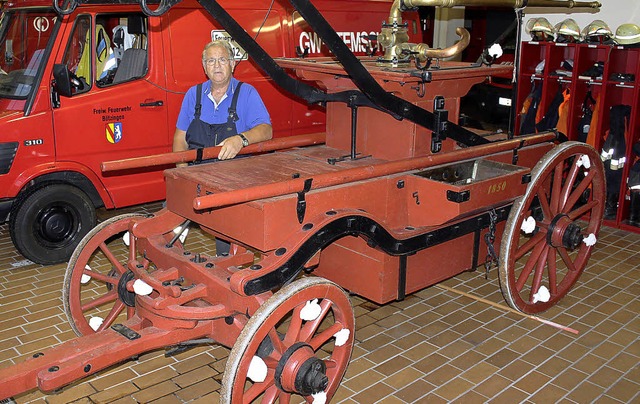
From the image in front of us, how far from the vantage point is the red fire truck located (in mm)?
6145

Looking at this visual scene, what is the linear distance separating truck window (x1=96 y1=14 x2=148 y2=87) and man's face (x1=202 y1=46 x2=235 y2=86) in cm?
208

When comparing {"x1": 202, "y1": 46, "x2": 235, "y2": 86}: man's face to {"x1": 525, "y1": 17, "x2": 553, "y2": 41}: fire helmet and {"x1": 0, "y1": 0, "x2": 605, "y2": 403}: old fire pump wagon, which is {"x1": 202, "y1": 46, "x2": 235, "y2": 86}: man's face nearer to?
{"x1": 0, "y1": 0, "x2": 605, "y2": 403}: old fire pump wagon

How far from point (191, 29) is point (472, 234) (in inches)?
142

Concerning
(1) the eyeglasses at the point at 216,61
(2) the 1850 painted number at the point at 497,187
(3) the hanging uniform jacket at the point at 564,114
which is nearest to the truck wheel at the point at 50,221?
(1) the eyeglasses at the point at 216,61

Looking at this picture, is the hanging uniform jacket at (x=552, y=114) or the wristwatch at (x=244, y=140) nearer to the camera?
the wristwatch at (x=244, y=140)

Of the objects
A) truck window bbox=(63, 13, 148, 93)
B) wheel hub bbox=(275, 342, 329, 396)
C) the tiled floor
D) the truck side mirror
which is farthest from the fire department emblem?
wheel hub bbox=(275, 342, 329, 396)

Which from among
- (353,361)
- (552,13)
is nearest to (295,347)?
(353,361)

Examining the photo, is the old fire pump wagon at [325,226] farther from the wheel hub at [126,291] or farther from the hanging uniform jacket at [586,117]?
the hanging uniform jacket at [586,117]

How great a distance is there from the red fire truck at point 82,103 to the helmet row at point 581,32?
10.4ft

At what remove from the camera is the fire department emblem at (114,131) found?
258 inches

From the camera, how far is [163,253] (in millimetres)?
4184

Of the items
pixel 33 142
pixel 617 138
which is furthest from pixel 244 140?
pixel 617 138

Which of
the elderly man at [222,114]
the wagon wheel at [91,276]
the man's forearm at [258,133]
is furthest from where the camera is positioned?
the elderly man at [222,114]

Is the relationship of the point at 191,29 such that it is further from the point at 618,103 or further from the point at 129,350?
the point at 618,103
